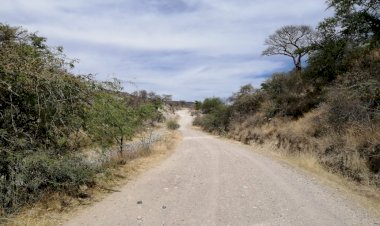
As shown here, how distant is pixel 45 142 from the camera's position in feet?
29.7

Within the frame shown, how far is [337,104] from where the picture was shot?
19844 millimetres

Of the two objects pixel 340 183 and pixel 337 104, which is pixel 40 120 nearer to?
pixel 340 183

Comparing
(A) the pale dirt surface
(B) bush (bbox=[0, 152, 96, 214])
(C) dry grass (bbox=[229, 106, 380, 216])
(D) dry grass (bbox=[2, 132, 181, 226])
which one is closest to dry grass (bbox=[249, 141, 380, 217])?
(C) dry grass (bbox=[229, 106, 380, 216])

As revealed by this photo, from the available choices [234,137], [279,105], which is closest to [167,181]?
[279,105]

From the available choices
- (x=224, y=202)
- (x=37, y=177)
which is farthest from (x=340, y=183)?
(x=37, y=177)

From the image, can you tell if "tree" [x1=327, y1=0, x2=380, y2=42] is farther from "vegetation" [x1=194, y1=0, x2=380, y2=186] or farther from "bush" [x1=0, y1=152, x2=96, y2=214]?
"bush" [x1=0, y1=152, x2=96, y2=214]

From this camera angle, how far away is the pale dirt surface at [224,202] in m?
7.79

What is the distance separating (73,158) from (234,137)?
31538 mm

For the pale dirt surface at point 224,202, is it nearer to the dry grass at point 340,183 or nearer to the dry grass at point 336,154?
the dry grass at point 340,183

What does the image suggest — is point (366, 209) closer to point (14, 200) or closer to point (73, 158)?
point (73, 158)

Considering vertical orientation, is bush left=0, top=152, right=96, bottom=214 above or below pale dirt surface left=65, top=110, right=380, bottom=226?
above

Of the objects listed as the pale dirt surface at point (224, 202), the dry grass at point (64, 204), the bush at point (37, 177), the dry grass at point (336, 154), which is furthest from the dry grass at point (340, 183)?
the bush at point (37, 177)

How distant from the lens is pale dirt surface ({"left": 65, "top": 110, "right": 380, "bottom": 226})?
7.79 metres

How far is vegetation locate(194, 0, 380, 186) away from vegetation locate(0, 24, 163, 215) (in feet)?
27.8
